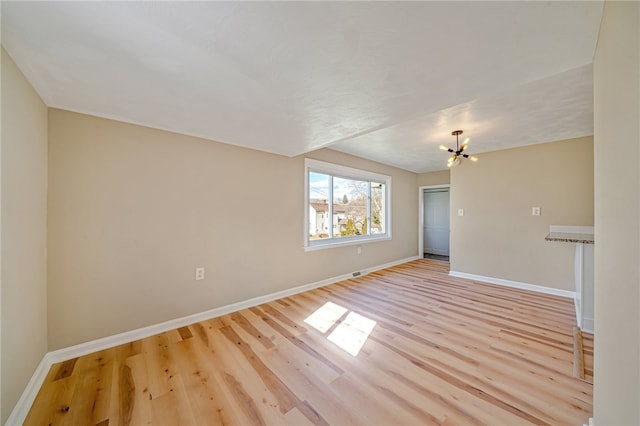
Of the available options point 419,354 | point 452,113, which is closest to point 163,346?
point 419,354

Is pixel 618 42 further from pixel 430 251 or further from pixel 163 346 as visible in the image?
pixel 430 251

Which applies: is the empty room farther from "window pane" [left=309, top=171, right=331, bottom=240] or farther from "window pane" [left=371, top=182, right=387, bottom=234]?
"window pane" [left=371, top=182, right=387, bottom=234]

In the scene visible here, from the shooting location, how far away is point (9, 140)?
1.29 m

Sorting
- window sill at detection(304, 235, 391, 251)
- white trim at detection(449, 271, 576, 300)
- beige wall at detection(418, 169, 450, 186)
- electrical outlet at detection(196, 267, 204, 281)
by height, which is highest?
beige wall at detection(418, 169, 450, 186)

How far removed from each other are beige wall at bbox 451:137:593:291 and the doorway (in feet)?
5.87

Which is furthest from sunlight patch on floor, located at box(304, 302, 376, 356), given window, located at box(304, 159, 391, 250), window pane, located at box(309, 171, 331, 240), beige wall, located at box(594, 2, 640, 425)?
beige wall, located at box(594, 2, 640, 425)

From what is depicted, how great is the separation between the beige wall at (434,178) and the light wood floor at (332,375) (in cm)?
335

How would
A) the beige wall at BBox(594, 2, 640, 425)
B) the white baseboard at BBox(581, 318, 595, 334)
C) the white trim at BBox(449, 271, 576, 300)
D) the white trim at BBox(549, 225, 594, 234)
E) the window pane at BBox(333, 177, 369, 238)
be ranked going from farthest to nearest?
1. the window pane at BBox(333, 177, 369, 238)
2. the white trim at BBox(449, 271, 576, 300)
3. the white trim at BBox(549, 225, 594, 234)
4. the white baseboard at BBox(581, 318, 595, 334)
5. the beige wall at BBox(594, 2, 640, 425)

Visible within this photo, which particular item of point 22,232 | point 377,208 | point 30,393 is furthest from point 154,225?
point 377,208

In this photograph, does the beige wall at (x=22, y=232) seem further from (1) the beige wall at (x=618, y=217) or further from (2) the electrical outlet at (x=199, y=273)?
(1) the beige wall at (x=618, y=217)

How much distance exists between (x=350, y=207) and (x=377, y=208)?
90 cm

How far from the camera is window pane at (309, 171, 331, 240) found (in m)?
3.75

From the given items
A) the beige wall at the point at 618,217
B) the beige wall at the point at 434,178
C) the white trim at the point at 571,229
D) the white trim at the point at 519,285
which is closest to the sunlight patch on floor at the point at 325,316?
the beige wall at the point at 618,217

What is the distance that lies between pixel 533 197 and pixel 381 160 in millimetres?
2466
